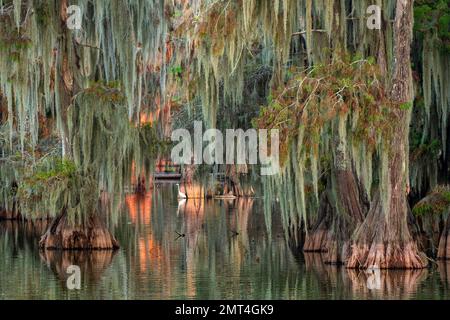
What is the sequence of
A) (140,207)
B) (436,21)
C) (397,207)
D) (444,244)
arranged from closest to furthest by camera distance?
(397,207) → (444,244) → (436,21) → (140,207)

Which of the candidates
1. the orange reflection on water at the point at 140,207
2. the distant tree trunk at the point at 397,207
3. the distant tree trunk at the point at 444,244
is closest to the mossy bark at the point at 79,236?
the distant tree trunk at the point at 397,207

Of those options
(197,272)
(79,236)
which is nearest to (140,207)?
(79,236)

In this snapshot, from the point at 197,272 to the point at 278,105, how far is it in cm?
374

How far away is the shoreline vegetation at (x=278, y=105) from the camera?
71.2 ft

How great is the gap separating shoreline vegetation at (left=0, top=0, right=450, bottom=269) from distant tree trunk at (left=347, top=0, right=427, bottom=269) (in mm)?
25

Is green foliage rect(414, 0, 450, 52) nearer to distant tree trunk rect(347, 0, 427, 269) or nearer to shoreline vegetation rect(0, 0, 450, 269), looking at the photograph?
shoreline vegetation rect(0, 0, 450, 269)

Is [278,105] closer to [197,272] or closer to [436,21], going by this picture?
[197,272]

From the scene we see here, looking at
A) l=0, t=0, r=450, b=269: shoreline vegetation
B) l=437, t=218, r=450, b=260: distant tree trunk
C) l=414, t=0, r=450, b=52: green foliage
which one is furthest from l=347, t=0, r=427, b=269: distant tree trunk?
l=414, t=0, r=450, b=52: green foliage

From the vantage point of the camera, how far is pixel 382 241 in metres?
22.4

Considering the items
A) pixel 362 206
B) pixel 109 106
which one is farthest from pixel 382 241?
pixel 109 106

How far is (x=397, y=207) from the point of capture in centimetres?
2245

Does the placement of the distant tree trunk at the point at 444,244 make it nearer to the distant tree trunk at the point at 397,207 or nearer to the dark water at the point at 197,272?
the dark water at the point at 197,272

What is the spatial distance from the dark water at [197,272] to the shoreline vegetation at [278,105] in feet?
2.70
